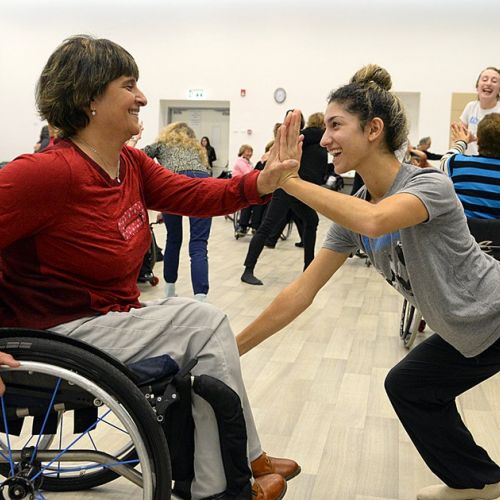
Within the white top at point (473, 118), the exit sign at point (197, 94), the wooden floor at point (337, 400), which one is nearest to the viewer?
the wooden floor at point (337, 400)

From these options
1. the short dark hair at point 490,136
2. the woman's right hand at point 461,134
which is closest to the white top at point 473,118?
the woman's right hand at point 461,134

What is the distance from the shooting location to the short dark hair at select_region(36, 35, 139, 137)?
1.67 m

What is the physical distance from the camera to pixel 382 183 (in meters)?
1.89

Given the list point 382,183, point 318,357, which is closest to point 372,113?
point 382,183

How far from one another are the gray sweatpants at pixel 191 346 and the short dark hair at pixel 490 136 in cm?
198

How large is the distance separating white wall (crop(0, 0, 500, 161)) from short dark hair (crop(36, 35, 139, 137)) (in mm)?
11411

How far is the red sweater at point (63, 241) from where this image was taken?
1528mm

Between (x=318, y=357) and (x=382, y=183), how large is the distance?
1.88 metres

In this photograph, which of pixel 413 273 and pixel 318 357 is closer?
pixel 413 273

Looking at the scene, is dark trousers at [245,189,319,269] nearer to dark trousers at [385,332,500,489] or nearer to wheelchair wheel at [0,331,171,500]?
dark trousers at [385,332,500,489]

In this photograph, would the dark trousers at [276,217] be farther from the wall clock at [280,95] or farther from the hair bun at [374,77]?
the wall clock at [280,95]

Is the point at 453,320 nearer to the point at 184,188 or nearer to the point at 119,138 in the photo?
the point at 184,188

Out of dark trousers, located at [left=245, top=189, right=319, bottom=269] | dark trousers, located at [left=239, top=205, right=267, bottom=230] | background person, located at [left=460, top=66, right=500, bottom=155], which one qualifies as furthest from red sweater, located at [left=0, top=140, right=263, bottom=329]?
dark trousers, located at [left=239, top=205, right=267, bottom=230]

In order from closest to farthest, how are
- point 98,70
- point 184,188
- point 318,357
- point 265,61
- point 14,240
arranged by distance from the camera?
1. point 14,240
2. point 98,70
3. point 184,188
4. point 318,357
5. point 265,61
